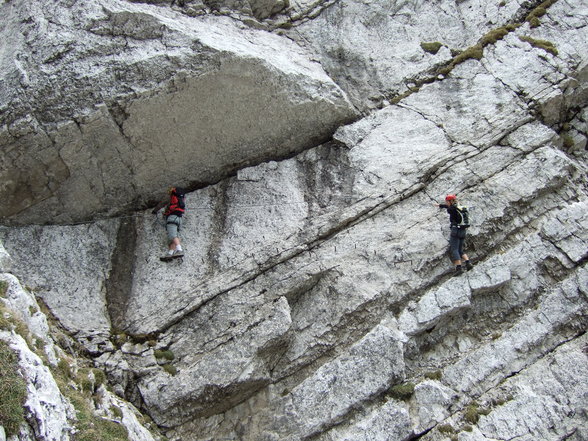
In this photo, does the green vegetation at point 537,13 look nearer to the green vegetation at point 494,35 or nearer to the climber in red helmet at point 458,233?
the green vegetation at point 494,35

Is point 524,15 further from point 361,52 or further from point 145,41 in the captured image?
point 145,41

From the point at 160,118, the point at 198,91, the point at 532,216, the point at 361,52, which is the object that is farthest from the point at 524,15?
the point at 160,118

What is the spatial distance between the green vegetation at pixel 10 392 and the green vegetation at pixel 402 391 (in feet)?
31.0

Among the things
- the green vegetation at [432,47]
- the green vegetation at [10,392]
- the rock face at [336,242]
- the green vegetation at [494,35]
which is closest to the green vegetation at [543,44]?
→ the rock face at [336,242]

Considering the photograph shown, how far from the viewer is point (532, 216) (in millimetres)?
18359

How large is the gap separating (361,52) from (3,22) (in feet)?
43.6

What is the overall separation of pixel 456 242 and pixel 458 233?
0.96 ft

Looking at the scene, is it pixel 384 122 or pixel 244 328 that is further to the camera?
pixel 384 122

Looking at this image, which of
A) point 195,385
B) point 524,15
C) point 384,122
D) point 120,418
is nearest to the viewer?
point 120,418

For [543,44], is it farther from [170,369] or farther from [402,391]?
[170,369]

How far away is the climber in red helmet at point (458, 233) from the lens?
17547mm

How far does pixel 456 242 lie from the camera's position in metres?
17.7

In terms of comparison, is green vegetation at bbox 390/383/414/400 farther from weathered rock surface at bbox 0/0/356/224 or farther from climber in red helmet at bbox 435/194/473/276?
weathered rock surface at bbox 0/0/356/224

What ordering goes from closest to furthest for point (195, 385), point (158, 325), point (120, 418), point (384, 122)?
point (120, 418) → point (195, 385) → point (158, 325) → point (384, 122)
